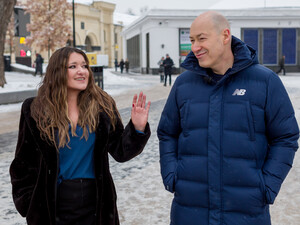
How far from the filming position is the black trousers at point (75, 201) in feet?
8.13

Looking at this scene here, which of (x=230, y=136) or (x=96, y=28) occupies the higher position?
(x=96, y=28)

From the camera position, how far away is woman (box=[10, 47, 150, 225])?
2480 mm

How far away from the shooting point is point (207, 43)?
2.40 m

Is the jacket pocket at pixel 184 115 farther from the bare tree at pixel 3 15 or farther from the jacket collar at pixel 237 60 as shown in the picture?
the bare tree at pixel 3 15

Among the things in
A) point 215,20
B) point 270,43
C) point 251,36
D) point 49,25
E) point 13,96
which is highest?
point 49,25

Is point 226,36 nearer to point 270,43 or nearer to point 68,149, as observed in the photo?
point 68,149

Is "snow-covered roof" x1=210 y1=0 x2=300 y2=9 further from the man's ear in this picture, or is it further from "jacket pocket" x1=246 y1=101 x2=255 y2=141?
"jacket pocket" x1=246 y1=101 x2=255 y2=141

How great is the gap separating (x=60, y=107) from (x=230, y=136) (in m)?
1.05

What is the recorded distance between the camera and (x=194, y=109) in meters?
2.44

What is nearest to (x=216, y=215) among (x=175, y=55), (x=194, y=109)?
(x=194, y=109)

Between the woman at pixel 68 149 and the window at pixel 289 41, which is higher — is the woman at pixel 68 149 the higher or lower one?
the lower one

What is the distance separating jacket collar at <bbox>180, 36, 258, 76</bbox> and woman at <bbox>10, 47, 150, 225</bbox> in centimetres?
39

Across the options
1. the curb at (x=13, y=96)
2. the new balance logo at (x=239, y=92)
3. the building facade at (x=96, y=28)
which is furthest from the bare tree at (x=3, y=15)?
the building facade at (x=96, y=28)

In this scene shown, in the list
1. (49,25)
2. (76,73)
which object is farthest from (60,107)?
(49,25)
